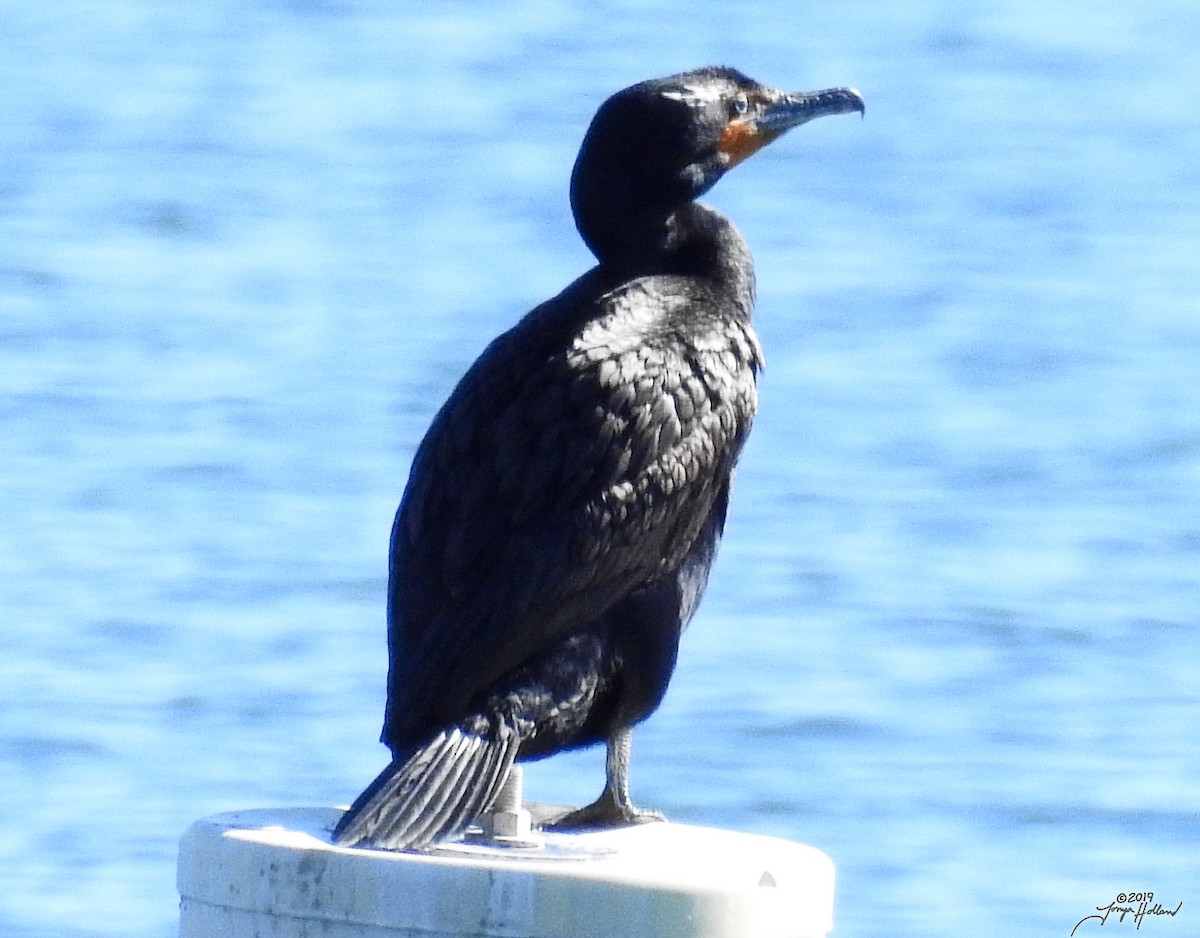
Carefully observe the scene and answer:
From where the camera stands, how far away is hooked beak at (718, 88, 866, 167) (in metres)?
4.18

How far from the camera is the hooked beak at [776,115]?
4180mm

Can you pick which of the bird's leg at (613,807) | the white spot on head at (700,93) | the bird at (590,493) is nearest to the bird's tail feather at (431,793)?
the bird at (590,493)

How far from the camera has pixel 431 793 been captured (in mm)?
3332

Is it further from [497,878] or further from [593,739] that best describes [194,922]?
[593,739]

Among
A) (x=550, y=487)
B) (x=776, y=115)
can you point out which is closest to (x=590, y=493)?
(x=550, y=487)

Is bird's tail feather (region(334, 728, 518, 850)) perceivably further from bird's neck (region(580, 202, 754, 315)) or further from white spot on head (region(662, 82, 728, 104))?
white spot on head (region(662, 82, 728, 104))

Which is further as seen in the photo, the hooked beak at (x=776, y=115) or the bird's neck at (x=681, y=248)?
the hooked beak at (x=776, y=115)

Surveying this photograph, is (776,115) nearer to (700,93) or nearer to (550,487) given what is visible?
(700,93)

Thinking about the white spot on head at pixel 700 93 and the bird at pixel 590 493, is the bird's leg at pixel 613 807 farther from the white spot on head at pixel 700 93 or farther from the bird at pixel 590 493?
the white spot on head at pixel 700 93

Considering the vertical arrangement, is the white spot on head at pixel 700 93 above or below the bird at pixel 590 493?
above

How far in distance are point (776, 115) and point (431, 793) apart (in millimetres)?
1608

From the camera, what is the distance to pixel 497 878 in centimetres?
296

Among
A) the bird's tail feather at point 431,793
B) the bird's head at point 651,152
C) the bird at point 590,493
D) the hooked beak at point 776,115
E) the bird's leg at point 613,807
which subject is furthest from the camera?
the hooked beak at point 776,115

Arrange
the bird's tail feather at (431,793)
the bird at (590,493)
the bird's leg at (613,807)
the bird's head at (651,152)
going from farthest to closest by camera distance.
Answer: the bird's head at (651,152) < the bird's leg at (613,807) < the bird at (590,493) < the bird's tail feather at (431,793)
